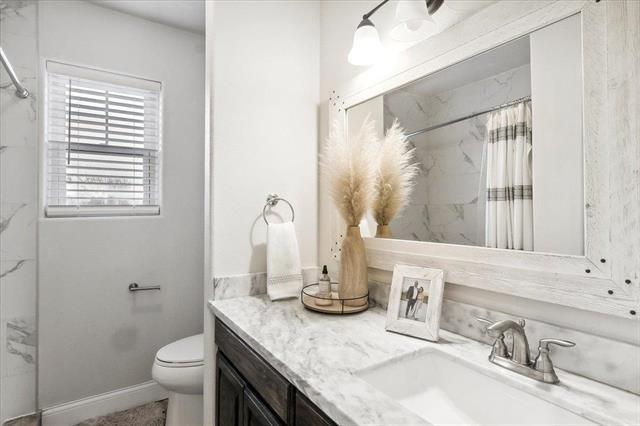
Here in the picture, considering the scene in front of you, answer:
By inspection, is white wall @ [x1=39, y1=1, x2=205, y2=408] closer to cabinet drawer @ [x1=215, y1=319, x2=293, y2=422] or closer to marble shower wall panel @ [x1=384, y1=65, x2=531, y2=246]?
cabinet drawer @ [x1=215, y1=319, x2=293, y2=422]

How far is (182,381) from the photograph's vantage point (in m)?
1.69

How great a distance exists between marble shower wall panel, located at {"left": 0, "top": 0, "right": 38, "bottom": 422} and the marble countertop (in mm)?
1370

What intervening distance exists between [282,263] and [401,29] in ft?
3.32

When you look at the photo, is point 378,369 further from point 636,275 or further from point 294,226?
point 294,226

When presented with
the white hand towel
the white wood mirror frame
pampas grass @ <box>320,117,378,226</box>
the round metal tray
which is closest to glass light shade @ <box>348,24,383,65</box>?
pampas grass @ <box>320,117,378,226</box>

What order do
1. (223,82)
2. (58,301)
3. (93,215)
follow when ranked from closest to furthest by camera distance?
(223,82) < (58,301) < (93,215)

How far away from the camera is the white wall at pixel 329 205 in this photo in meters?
0.77

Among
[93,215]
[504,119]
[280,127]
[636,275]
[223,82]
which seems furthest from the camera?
[93,215]

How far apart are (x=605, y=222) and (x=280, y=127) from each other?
49.4 inches

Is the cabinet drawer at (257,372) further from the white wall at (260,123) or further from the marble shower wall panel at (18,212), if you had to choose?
the marble shower wall panel at (18,212)

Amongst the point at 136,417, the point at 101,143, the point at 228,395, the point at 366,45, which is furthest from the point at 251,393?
the point at 101,143

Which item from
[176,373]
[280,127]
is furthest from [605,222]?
[176,373]

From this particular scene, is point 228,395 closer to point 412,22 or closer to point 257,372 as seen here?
point 257,372

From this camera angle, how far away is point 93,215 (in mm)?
2092
